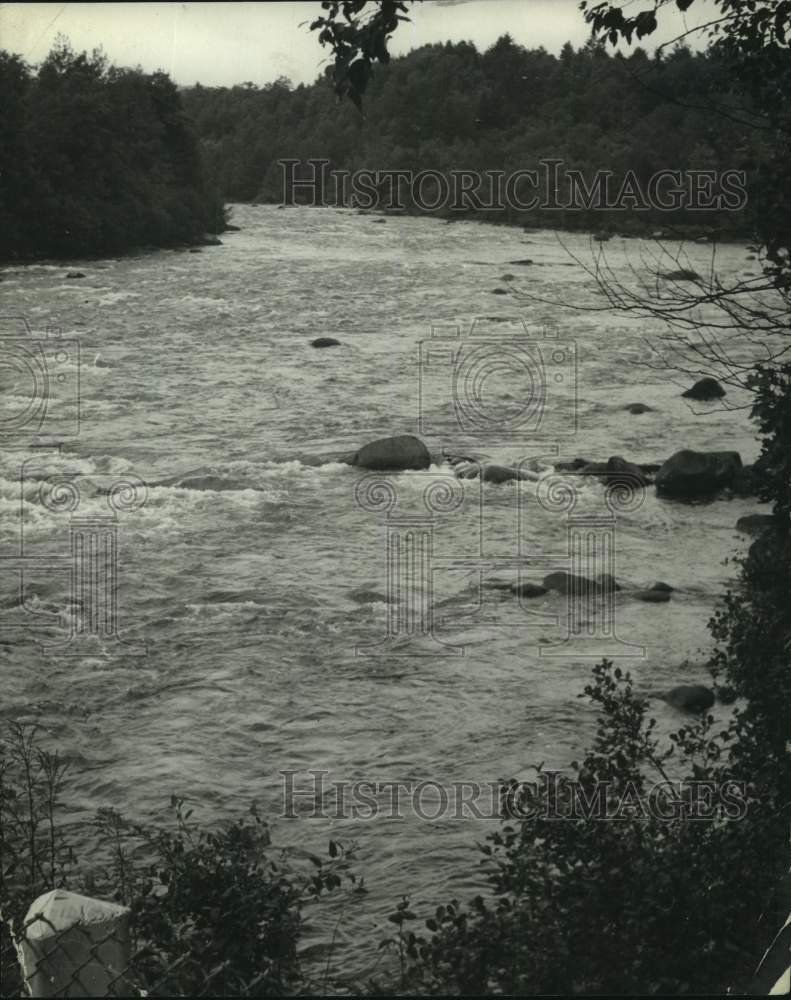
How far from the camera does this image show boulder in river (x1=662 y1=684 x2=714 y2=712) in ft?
28.2

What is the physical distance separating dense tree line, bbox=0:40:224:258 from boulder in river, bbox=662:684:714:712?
96.6 feet

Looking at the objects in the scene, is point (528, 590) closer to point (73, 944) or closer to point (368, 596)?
point (368, 596)

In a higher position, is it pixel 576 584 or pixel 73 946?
pixel 73 946

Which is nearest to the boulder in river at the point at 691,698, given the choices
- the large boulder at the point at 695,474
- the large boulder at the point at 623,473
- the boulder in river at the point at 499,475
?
the large boulder at the point at 695,474

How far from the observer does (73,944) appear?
207 centimetres

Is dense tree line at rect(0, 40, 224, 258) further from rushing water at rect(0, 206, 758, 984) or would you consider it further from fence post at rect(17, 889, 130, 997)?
fence post at rect(17, 889, 130, 997)

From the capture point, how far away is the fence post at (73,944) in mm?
2068

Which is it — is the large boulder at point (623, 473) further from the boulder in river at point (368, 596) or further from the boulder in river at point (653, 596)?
the boulder in river at point (368, 596)

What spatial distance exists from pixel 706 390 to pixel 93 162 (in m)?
26.3

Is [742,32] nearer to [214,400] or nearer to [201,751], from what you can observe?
[201,751]

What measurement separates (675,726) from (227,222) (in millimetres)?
39819

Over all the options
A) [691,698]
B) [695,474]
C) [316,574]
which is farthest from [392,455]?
[691,698]

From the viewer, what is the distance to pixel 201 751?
8.03 metres

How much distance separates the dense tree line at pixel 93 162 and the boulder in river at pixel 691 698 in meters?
29.4
